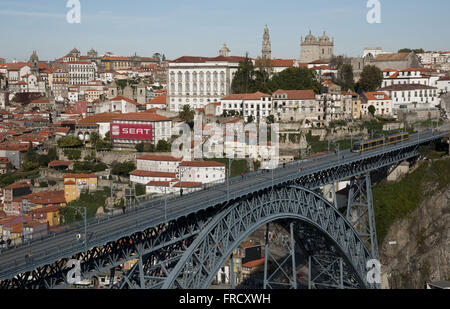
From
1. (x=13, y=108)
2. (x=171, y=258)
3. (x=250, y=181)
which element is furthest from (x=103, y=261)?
(x=13, y=108)

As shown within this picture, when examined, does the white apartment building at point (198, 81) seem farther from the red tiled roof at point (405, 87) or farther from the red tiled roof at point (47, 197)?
the red tiled roof at point (47, 197)

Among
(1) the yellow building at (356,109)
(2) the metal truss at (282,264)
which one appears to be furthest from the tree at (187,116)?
(2) the metal truss at (282,264)

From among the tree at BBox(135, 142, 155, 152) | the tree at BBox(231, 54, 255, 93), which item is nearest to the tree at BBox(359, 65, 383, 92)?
the tree at BBox(231, 54, 255, 93)

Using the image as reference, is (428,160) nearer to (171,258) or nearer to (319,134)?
(319,134)

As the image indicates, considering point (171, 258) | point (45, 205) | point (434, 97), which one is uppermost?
point (434, 97)

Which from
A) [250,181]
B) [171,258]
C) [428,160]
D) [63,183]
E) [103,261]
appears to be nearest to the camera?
[103,261]

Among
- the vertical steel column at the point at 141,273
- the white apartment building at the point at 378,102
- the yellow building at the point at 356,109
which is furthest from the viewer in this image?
the white apartment building at the point at 378,102
